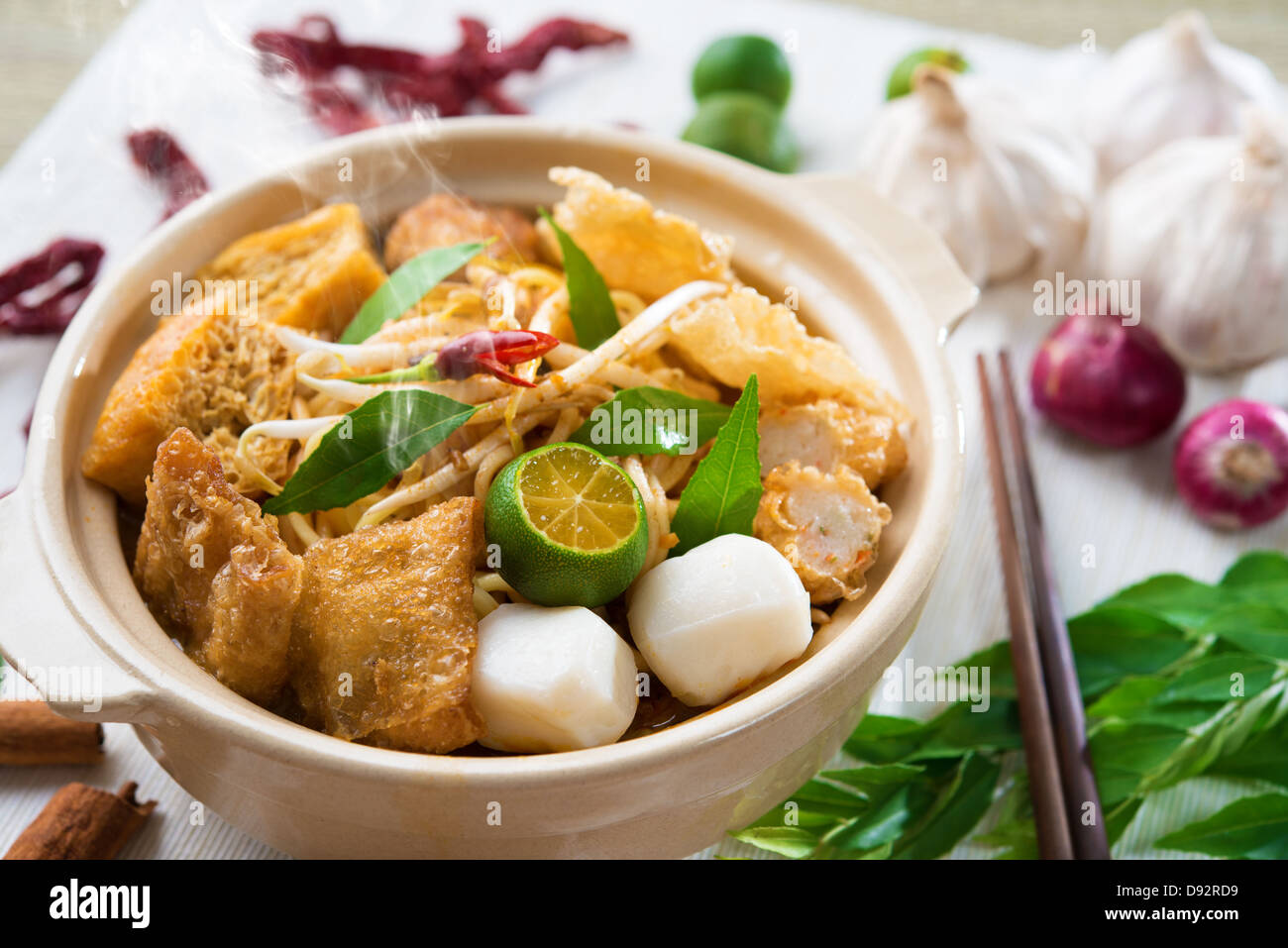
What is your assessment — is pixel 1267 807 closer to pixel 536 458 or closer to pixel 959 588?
pixel 959 588

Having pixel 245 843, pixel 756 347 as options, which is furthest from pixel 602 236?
pixel 245 843

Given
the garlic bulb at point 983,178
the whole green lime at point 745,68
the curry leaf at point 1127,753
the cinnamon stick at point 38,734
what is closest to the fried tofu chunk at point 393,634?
the cinnamon stick at point 38,734

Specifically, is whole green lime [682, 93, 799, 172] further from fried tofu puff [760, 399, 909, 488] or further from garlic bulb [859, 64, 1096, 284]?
fried tofu puff [760, 399, 909, 488]

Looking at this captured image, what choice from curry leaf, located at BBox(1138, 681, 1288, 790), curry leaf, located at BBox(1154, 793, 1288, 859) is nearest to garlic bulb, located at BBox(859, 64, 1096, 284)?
curry leaf, located at BBox(1138, 681, 1288, 790)

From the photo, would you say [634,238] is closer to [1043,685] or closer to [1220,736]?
[1043,685]

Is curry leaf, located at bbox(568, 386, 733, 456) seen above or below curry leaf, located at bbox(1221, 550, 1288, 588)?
above

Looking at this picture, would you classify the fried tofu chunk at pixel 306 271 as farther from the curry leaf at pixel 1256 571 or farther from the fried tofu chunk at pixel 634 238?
the curry leaf at pixel 1256 571
